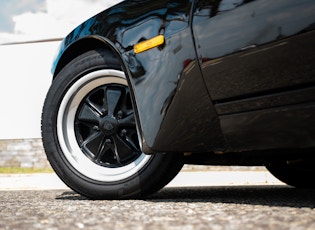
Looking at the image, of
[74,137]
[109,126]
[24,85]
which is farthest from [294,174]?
[24,85]

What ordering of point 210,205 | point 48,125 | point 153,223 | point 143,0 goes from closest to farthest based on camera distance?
point 153,223, point 210,205, point 143,0, point 48,125

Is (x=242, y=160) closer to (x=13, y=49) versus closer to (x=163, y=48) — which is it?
(x=163, y=48)

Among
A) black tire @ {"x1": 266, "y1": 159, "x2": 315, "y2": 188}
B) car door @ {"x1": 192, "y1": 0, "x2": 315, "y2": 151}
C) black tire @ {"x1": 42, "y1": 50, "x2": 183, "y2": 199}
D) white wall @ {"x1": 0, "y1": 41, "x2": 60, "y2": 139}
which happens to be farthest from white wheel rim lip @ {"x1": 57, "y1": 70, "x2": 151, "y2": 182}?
white wall @ {"x1": 0, "y1": 41, "x2": 60, "y2": 139}

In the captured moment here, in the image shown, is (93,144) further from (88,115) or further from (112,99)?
(112,99)

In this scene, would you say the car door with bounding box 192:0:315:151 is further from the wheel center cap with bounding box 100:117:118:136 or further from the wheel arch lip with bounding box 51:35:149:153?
the wheel center cap with bounding box 100:117:118:136

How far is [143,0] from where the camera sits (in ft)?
7.81

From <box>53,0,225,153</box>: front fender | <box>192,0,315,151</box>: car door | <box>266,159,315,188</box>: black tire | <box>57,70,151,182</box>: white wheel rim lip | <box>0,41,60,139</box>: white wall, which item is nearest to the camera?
<box>192,0,315,151</box>: car door

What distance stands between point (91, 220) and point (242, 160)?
1047mm

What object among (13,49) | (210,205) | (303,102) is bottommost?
(210,205)

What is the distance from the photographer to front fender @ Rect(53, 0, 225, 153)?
6.84 feet

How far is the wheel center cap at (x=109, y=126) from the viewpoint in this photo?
2.48 meters

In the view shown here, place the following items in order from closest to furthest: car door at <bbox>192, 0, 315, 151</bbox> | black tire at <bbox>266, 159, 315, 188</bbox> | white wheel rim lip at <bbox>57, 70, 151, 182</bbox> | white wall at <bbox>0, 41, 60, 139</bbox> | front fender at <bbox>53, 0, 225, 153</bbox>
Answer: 1. car door at <bbox>192, 0, 315, 151</bbox>
2. front fender at <bbox>53, 0, 225, 153</bbox>
3. white wheel rim lip at <bbox>57, 70, 151, 182</bbox>
4. black tire at <bbox>266, 159, 315, 188</bbox>
5. white wall at <bbox>0, 41, 60, 139</bbox>

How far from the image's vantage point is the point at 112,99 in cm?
252

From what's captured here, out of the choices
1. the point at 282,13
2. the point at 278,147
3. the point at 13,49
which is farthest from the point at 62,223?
the point at 13,49
